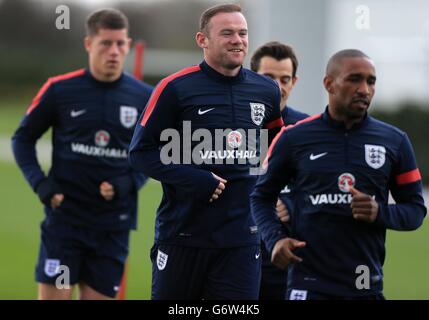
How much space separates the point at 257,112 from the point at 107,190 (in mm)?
2018

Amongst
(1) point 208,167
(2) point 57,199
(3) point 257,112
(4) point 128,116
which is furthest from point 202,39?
(2) point 57,199

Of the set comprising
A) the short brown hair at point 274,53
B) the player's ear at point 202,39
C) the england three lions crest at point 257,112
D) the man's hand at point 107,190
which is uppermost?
the player's ear at point 202,39

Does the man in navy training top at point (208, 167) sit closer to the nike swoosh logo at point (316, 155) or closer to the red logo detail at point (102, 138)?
the nike swoosh logo at point (316, 155)

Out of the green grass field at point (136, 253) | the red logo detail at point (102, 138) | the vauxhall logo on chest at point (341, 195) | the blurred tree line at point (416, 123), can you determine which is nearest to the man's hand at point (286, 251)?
the vauxhall logo on chest at point (341, 195)

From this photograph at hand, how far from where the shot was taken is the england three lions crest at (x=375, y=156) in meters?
5.62

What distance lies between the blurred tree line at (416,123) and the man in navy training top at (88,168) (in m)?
13.0

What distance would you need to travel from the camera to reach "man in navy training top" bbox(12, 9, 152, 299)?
7699 mm

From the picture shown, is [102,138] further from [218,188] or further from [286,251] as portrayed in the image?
[286,251]

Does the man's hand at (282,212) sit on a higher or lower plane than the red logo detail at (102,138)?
lower

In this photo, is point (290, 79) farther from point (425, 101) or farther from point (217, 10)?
point (425, 101)

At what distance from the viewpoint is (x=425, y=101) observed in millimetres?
20719

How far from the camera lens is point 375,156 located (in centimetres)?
563

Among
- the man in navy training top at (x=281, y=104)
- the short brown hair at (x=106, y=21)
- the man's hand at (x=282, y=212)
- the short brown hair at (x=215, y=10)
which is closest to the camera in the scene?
the short brown hair at (x=215, y=10)
